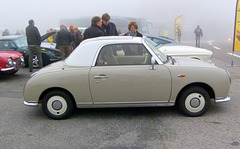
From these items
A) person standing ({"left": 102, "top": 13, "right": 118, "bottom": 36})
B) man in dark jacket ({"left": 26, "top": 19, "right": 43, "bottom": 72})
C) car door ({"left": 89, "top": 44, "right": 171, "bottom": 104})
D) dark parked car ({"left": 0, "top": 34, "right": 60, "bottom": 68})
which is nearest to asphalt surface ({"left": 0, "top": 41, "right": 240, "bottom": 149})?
car door ({"left": 89, "top": 44, "right": 171, "bottom": 104})

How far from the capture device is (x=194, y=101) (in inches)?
165

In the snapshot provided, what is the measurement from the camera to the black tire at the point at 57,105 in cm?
422

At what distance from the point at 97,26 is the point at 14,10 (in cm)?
2788

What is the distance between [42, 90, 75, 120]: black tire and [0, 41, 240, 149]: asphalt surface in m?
0.13

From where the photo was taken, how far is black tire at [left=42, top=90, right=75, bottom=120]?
13.9 ft

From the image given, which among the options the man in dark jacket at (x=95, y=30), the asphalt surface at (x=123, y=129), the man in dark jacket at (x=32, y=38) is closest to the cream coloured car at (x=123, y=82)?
the asphalt surface at (x=123, y=129)

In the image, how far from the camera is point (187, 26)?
34.6 metres

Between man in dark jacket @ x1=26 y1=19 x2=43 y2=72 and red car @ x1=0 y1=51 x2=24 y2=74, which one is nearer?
red car @ x1=0 y1=51 x2=24 y2=74

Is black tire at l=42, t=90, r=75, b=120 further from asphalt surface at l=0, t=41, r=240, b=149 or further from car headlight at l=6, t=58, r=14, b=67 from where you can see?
car headlight at l=6, t=58, r=14, b=67

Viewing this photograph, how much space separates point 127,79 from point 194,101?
1.23m

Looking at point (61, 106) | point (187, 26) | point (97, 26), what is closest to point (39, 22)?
point (187, 26)

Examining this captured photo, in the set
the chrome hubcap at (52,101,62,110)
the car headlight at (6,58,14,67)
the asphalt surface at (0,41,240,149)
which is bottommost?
the asphalt surface at (0,41,240,149)

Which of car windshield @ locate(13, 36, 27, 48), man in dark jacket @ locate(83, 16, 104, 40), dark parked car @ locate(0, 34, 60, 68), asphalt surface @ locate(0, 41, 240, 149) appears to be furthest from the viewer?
car windshield @ locate(13, 36, 27, 48)

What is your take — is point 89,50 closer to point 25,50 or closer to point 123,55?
point 123,55
